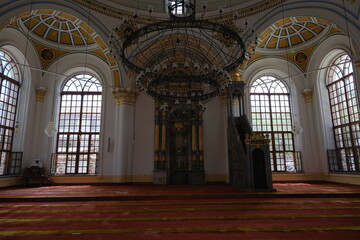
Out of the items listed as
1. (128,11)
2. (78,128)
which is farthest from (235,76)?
(78,128)

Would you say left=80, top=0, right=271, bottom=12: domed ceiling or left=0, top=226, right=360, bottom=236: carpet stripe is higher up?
left=80, top=0, right=271, bottom=12: domed ceiling

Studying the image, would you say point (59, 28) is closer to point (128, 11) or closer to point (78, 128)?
point (128, 11)

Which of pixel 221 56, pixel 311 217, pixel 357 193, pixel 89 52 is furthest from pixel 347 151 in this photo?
pixel 89 52

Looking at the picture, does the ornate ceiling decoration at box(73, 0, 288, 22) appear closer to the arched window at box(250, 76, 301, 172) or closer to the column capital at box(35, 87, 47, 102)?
the arched window at box(250, 76, 301, 172)

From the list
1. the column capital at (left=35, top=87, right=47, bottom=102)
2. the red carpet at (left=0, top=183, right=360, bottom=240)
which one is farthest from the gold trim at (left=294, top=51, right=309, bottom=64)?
the column capital at (left=35, top=87, right=47, bottom=102)

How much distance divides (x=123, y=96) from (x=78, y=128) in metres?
2.53

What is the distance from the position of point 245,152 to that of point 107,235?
4989mm

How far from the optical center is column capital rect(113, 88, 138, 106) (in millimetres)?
9547

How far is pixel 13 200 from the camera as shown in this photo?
5559 millimetres

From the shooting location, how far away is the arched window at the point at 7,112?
27.4 ft

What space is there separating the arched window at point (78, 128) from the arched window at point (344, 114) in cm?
997

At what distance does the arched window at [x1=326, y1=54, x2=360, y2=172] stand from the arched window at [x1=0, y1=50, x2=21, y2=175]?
1244 centimetres

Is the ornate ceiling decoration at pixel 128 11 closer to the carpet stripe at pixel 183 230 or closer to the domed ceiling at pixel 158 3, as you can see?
the domed ceiling at pixel 158 3

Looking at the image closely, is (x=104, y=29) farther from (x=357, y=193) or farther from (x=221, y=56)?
(x=357, y=193)
